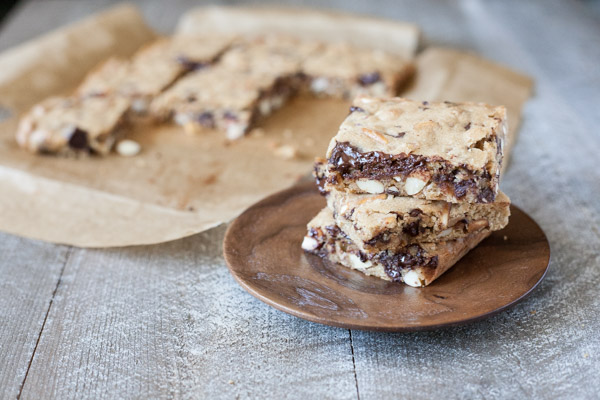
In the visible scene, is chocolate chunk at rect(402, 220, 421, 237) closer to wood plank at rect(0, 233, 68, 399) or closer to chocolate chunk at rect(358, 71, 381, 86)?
wood plank at rect(0, 233, 68, 399)

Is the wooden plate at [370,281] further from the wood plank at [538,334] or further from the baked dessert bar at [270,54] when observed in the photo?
the baked dessert bar at [270,54]

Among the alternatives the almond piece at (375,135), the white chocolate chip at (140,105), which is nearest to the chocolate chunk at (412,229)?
the almond piece at (375,135)

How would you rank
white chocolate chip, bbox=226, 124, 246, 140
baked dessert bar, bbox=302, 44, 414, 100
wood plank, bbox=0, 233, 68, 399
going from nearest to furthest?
wood plank, bbox=0, 233, 68, 399
white chocolate chip, bbox=226, 124, 246, 140
baked dessert bar, bbox=302, 44, 414, 100

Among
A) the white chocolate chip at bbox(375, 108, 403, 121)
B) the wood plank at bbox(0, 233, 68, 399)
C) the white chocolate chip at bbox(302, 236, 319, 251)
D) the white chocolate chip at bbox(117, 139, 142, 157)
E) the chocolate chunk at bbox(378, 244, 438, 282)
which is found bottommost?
the white chocolate chip at bbox(117, 139, 142, 157)

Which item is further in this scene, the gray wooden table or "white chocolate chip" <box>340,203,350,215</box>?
"white chocolate chip" <box>340,203,350,215</box>

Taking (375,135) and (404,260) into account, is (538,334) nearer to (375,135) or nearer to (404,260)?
(404,260)

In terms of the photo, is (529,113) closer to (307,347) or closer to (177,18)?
(307,347)

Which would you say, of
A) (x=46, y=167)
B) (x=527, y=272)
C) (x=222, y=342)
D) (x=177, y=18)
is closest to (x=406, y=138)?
(x=527, y=272)

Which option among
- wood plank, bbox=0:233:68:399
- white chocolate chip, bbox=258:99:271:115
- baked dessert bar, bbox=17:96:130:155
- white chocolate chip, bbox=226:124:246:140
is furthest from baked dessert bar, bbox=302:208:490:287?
white chocolate chip, bbox=258:99:271:115
